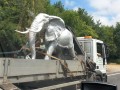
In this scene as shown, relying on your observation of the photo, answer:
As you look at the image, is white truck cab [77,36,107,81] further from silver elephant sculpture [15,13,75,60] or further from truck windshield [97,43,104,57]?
silver elephant sculpture [15,13,75,60]

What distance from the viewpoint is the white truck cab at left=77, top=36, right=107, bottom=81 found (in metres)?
14.6

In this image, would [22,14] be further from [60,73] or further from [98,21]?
[98,21]

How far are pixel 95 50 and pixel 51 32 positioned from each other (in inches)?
152

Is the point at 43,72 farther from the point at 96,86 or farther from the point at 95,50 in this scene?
the point at 95,50

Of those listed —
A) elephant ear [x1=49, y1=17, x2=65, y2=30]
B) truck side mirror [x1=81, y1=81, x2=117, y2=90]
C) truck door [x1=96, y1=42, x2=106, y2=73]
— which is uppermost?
elephant ear [x1=49, y1=17, x2=65, y2=30]

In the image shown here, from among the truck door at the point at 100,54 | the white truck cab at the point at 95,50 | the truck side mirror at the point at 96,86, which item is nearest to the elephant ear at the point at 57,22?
the white truck cab at the point at 95,50

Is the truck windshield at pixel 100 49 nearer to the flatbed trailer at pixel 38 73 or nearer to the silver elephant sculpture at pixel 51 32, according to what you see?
the silver elephant sculpture at pixel 51 32

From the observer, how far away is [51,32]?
11.3 metres

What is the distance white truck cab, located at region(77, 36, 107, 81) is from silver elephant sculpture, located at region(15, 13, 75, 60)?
265 centimetres

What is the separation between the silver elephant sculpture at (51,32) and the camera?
10.6 meters

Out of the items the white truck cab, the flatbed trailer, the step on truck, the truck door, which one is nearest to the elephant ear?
the step on truck

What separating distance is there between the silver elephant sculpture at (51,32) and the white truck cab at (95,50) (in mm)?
2655

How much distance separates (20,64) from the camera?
7.05 meters

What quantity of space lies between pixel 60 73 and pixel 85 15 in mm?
53994
